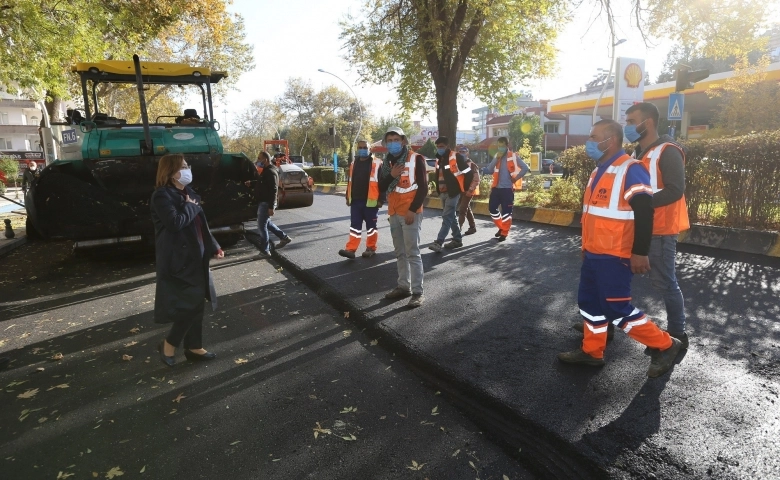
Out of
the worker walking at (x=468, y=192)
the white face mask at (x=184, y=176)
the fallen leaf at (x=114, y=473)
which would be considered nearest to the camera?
the fallen leaf at (x=114, y=473)

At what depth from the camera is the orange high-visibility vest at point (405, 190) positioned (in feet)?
17.3

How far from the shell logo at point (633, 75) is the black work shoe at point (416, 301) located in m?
11.0

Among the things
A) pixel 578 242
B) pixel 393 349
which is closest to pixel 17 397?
pixel 393 349

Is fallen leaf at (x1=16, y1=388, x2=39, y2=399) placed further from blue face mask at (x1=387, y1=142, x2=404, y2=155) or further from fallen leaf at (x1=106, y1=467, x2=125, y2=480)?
blue face mask at (x1=387, y1=142, x2=404, y2=155)

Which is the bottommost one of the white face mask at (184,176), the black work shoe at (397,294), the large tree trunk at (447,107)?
the black work shoe at (397,294)

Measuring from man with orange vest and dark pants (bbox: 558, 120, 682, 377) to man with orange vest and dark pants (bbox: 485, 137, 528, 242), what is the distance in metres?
5.11

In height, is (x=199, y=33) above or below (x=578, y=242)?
above

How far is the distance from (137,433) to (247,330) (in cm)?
176

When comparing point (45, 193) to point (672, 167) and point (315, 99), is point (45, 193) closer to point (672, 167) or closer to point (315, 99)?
point (672, 167)

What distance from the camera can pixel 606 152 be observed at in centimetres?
341

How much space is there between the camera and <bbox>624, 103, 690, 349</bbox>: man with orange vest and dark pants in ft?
11.4

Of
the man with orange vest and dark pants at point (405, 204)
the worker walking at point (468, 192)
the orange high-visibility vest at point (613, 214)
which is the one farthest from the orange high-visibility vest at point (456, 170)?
the orange high-visibility vest at point (613, 214)

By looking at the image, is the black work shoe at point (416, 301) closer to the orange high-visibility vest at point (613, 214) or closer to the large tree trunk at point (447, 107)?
the orange high-visibility vest at point (613, 214)

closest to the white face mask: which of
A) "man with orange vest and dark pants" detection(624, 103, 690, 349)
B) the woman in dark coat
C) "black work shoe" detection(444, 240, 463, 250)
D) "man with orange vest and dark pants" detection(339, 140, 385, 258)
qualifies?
the woman in dark coat
